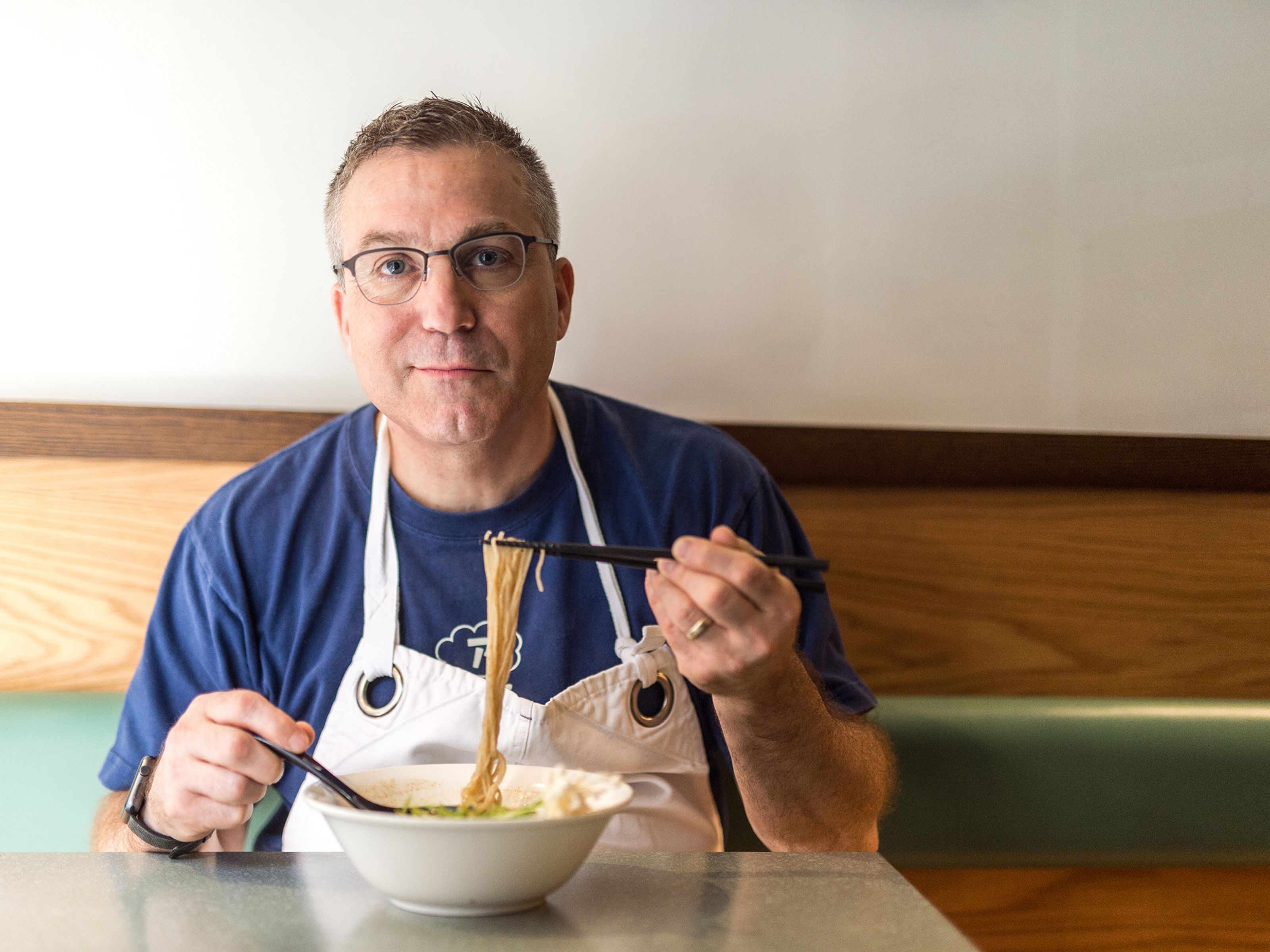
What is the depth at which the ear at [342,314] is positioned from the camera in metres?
1.47

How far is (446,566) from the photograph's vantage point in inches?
57.6

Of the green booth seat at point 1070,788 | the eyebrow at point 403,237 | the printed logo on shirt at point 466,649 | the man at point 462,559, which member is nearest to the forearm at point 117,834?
the man at point 462,559

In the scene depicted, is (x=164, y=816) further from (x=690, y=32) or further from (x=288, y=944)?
(x=690, y=32)

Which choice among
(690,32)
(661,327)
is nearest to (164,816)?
(661,327)

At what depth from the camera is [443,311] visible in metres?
1.36

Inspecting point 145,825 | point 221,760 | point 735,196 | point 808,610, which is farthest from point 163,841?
point 735,196

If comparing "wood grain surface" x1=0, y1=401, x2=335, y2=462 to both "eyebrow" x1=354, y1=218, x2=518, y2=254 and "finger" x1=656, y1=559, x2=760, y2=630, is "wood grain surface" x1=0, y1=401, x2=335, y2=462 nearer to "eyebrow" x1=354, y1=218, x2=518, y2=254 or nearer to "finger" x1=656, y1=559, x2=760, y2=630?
"eyebrow" x1=354, y1=218, x2=518, y2=254

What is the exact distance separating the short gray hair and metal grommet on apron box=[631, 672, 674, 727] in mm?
636

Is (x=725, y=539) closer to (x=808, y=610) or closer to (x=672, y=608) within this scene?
(x=672, y=608)

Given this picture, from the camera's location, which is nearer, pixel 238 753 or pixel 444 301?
pixel 238 753

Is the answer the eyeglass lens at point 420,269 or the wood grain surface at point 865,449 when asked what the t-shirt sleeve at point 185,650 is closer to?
the wood grain surface at point 865,449

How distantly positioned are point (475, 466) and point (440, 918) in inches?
29.2

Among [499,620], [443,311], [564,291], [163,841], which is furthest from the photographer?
[564,291]

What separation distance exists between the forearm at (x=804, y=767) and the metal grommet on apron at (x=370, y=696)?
44cm
